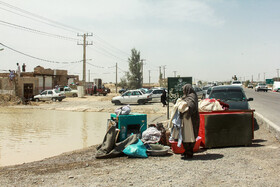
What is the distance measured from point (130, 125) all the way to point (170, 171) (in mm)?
2967

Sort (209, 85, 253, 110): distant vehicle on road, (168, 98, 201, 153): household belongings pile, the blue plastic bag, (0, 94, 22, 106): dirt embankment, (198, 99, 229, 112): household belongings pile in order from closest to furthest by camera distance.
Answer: (168, 98, 201, 153): household belongings pile, the blue plastic bag, (198, 99, 229, 112): household belongings pile, (209, 85, 253, 110): distant vehicle on road, (0, 94, 22, 106): dirt embankment

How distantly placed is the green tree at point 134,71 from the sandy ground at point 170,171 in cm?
6952

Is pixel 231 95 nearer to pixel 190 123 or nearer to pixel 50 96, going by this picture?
pixel 190 123

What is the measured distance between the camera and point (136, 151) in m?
7.00

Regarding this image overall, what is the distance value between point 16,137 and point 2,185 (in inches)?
337

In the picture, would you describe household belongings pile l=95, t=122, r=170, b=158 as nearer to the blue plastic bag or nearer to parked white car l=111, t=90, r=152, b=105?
the blue plastic bag

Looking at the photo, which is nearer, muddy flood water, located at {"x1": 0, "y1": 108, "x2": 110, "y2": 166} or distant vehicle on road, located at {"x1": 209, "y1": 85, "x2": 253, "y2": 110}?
muddy flood water, located at {"x1": 0, "y1": 108, "x2": 110, "y2": 166}

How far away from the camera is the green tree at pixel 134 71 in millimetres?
76812

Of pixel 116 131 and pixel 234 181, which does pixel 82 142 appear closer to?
pixel 116 131

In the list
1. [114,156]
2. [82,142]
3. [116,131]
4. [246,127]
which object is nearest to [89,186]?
[114,156]

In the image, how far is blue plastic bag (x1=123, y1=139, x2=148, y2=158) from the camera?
6996 millimetres

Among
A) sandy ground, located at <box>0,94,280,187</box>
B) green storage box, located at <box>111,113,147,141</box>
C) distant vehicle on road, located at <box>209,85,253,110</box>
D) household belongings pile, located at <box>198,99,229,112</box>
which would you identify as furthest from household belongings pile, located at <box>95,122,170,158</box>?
distant vehicle on road, located at <box>209,85,253,110</box>

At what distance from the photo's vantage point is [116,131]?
7891 mm

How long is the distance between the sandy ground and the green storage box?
3.99 feet
